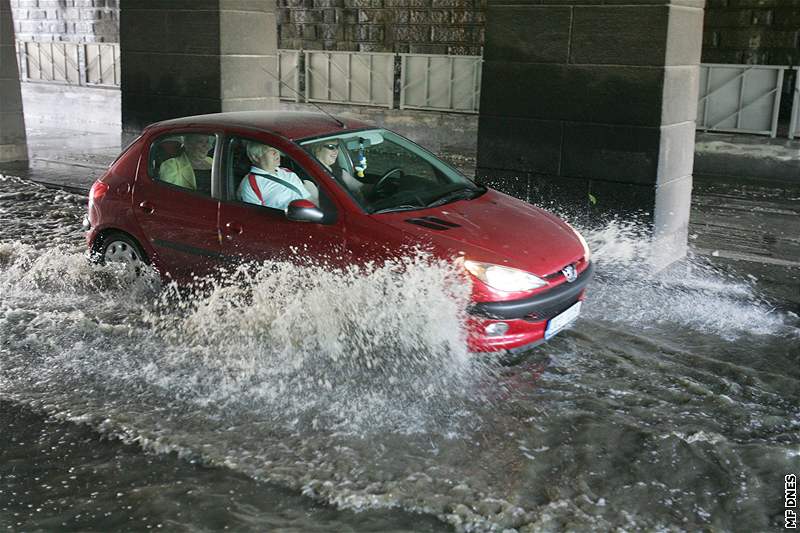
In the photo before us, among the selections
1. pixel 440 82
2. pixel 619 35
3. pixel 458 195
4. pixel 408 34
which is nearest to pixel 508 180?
pixel 619 35

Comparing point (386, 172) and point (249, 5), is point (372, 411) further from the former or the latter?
point (249, 5)

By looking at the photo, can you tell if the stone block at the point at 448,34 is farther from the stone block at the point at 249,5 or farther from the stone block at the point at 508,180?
the stone block at the point at 508,180

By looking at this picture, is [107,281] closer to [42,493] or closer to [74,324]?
[74,324]

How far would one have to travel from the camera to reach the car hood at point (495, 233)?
5.67m

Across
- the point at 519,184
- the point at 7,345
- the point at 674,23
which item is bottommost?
the point at 7,345

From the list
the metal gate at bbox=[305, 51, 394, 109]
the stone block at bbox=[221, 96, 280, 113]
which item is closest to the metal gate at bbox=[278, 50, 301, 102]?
the metal gate at bbox=[305, 51, 394, 109]

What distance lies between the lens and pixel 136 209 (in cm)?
709

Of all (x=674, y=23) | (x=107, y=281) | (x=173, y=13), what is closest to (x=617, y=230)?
(x=674, y=23)

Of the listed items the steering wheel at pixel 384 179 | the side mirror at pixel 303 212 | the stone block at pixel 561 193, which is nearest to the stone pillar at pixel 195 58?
the stone block at pixel 561 193

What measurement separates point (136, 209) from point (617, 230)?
4717mm

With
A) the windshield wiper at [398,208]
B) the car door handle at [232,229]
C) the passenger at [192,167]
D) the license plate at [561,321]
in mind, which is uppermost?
the passenger at [192,167]

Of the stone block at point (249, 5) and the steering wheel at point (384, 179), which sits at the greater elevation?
the stone block at point (249, 5)

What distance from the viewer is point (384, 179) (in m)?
6.49

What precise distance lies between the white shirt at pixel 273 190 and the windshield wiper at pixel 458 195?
911mm
